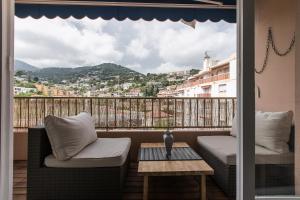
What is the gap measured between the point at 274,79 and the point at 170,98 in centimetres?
303

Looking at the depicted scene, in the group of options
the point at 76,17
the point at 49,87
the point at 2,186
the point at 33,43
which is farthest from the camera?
the point at 49,87

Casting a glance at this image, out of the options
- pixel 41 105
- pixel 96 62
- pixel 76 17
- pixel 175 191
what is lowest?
pixel 175 191

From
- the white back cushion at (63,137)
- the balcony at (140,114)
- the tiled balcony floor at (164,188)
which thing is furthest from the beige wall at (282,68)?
the balcony at (140,114)

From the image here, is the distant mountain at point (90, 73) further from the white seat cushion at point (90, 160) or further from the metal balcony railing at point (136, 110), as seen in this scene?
the white seat cushion at point (90, 160)

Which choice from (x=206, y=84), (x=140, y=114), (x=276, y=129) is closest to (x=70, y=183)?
(x=276, y=129)

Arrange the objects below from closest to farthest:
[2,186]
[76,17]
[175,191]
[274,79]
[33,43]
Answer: [2,186] → [274,79] → [175,191] → [76,17] → [33,43]

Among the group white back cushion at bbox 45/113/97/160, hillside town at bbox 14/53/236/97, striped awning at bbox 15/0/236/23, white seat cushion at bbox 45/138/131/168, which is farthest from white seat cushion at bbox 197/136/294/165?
striped awning at bbox 15/0/236/23

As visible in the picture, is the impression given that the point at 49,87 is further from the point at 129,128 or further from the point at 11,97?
the point at 11,97

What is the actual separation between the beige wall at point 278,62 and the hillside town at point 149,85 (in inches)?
111

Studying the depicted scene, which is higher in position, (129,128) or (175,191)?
(129,128)

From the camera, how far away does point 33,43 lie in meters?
4.55

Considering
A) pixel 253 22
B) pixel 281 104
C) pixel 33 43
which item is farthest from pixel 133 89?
Answer: pixel 253 22

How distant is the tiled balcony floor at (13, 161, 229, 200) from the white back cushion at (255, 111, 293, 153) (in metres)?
0.90

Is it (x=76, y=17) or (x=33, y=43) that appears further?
(x=33, y=43)
